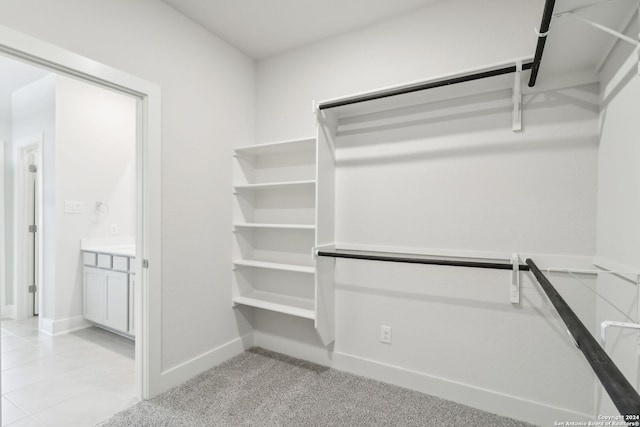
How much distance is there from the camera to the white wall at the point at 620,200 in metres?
1.23

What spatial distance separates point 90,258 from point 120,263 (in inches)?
23.4

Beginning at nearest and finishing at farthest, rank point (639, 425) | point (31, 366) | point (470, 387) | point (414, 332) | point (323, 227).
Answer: point (639, 425), point (470, 387), point (414, 332), point (323, 227), point (31, 366)

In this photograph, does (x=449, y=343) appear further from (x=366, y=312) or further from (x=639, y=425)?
(x=639, y=425)

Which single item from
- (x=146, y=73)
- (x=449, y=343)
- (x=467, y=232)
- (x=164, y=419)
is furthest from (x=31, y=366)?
(x=467, y=232)

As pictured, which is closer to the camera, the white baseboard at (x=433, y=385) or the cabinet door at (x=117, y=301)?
the white baseboard at (x=433, y=385)

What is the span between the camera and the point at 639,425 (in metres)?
0.47

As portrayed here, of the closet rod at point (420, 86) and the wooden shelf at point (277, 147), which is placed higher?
the closet rod at point (420, 86)

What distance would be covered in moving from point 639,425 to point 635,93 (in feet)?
4.42

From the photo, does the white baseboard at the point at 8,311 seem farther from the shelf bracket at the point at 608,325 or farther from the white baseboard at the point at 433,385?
the shelf bracket at the point at 608,325

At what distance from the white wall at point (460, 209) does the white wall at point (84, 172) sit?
2537 mm

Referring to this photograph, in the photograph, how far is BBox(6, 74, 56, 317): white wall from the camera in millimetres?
3299

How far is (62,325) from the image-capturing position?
3256 mm

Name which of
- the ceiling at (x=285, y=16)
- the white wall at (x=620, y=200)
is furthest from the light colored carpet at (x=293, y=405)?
the ceiling at (x=285, y=16)

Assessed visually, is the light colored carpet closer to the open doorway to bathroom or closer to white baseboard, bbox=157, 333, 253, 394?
white baseboard, bbox=157, 333, 253, 394
